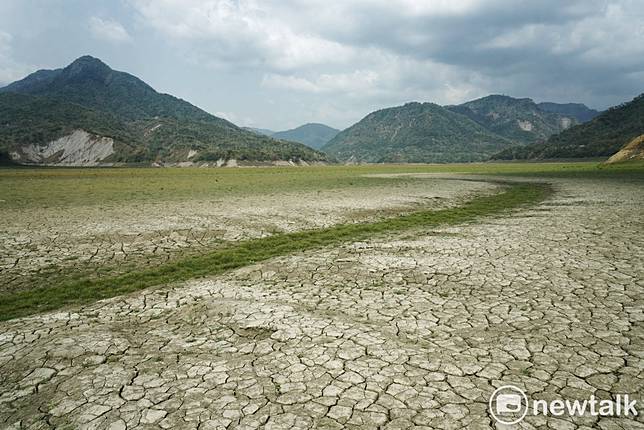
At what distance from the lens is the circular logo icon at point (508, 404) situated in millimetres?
3748

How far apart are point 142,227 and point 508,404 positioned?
48.8 ft

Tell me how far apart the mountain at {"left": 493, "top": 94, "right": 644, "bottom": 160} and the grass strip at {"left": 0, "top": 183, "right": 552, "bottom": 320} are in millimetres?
125727

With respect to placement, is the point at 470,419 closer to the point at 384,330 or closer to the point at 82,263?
the point at 384,330

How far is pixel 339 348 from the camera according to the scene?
536cm

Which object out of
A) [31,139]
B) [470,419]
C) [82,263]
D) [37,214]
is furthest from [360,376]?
[31,139]

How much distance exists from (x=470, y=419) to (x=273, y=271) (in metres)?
6.49

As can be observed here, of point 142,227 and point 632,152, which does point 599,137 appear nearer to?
point 632,152

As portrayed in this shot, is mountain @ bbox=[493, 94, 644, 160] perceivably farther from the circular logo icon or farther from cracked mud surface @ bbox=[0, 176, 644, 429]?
the circular logo icon

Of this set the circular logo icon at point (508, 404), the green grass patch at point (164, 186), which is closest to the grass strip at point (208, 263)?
the circular logo icon at point (508, 404)

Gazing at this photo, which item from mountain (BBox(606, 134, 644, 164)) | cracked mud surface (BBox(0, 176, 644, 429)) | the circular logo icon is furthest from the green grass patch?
the circular logo icon

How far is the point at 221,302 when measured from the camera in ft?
24.6

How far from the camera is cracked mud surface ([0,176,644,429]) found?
4043 mm

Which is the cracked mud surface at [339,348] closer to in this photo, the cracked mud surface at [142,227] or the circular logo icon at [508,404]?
Answer: the circular logo icon at [508,404]

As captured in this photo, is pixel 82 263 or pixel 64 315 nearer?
pixel 64 315
